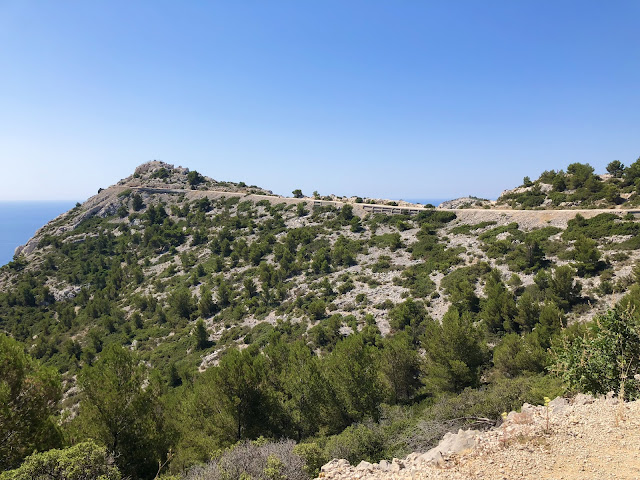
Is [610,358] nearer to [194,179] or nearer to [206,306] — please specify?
[206,306]

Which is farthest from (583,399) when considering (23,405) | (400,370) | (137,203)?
(137,203)

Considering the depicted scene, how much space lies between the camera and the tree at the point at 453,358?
65.1 ft

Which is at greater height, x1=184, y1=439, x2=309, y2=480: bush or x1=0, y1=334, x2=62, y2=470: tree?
x1=0, y1=334, x2=62, y2=470: tree

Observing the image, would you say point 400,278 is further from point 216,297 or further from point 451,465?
point 451,465

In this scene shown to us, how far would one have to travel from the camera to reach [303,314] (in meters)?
37.3

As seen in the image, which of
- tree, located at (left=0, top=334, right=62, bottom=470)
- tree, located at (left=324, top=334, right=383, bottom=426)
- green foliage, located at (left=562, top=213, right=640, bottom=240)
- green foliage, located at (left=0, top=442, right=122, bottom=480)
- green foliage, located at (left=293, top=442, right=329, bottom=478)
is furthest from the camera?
green foliage, located at (left=562, top=213, right=640, bottom=240)

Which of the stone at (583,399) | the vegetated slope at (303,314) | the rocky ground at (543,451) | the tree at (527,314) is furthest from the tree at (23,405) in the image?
the tree at (527,314)

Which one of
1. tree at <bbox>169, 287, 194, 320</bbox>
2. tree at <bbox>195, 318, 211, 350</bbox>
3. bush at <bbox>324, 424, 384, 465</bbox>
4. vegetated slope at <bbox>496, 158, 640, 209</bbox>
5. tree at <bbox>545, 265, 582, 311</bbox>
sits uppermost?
vegetated slope at <bbox>496, 158, 640, 209</bbox>

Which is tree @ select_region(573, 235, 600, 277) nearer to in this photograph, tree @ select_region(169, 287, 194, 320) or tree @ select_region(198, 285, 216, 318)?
tree @ select_region(198, 285, 216, 318)

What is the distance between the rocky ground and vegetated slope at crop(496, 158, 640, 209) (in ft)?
129

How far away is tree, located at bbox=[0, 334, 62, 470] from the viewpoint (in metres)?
9.95

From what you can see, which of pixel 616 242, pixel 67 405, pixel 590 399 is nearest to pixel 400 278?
pixel 616 242

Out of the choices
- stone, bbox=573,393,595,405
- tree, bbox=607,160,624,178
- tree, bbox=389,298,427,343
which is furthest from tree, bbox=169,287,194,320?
tree, bbox=607,160,624,178

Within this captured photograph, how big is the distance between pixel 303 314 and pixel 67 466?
2979 centimetres
